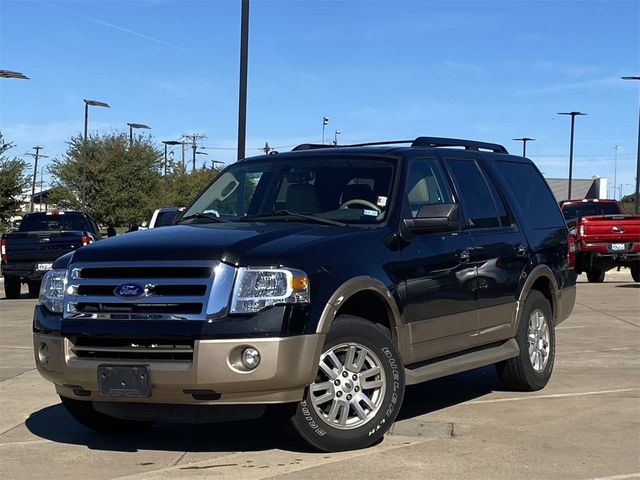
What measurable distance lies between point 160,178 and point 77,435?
41.3 metres

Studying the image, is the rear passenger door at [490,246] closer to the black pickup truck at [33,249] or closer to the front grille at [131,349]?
the front grille at [131,349]

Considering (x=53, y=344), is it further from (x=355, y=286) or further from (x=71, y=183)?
(x=71, y=183)

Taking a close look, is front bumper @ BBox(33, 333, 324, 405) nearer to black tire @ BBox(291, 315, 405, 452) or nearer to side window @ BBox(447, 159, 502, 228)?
black tire @ BBox(291, 315, 405, 452)

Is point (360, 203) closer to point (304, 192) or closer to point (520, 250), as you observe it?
point (304, 192)

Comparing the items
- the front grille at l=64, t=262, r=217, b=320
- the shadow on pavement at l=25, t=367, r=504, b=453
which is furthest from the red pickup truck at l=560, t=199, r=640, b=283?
the front grille at l=64, t=262, r=217, b=320

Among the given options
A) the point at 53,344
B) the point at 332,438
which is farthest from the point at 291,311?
the point at 53,344

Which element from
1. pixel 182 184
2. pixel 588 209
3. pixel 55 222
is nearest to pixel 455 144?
pixel 55 222

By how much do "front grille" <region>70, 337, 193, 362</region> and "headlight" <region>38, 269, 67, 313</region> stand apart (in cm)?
31

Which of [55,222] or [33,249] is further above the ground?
[55,222]

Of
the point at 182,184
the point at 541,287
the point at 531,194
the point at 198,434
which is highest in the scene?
the point at 182,184

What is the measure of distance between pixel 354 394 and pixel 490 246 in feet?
6.93

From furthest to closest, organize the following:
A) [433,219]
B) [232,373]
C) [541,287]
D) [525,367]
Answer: [541,287] < [525,367] < [433,219] < [232,373]

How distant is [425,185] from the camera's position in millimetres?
6762

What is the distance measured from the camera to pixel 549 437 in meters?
6.00
